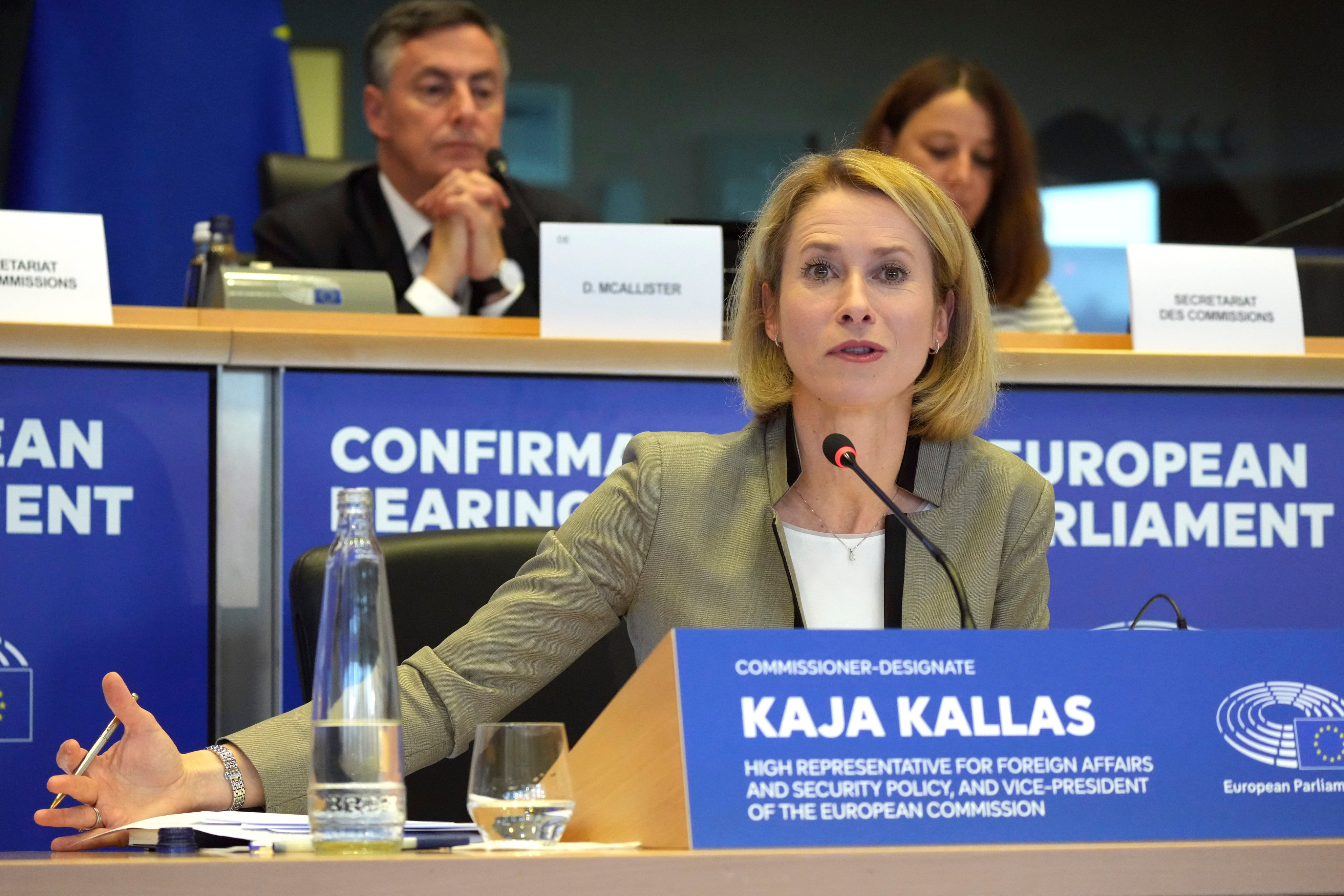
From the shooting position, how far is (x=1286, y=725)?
2.94ft

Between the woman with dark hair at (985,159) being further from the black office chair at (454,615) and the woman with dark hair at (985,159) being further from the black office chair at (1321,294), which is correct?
the black office chair at (454,615)

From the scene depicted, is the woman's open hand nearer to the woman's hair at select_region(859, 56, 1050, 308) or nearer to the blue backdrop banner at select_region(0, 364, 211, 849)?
the blue backdrop banner at select_region(0, 364, 211, 849)

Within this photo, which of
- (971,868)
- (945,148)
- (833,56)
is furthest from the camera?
(833,56)

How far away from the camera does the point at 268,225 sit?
2998 millimetres

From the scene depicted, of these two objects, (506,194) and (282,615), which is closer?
(282,615)

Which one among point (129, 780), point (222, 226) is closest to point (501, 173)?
point (222, 226)

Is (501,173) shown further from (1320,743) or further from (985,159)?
(1320,743)

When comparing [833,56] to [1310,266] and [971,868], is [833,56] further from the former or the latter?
[971,868]

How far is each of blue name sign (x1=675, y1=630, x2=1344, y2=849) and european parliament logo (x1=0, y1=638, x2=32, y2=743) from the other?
1454 mm

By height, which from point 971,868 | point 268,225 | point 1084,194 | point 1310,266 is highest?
point 1084,194

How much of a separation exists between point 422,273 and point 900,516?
196 cm

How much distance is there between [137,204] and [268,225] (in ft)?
2.51

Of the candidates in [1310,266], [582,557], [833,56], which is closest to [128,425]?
[582,557]

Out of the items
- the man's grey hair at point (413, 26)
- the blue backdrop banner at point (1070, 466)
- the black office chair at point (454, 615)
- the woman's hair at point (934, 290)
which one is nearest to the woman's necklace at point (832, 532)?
the woman's hair at point (934, 290)
